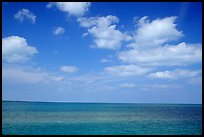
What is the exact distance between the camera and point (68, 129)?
18000 millimetres

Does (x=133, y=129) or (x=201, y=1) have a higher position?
(x=201, y=1)

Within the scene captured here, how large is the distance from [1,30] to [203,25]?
1663 mm

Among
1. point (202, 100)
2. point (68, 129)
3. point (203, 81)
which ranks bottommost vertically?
point (68, 129)

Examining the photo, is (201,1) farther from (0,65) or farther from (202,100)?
(0,65)

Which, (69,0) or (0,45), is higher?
(69,0)

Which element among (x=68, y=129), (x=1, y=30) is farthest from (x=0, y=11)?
(x=68, y=129)

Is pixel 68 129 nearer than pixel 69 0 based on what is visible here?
No

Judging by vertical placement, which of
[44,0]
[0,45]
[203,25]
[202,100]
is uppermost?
[44,0]

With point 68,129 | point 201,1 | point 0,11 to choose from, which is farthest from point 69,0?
point 68,129

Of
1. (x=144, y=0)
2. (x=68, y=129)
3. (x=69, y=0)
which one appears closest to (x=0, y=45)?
(x=69, y=0)

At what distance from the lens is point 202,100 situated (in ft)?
8.38

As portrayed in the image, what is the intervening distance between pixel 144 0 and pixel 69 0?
637 mm

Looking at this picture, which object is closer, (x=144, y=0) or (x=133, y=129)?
(x=144, y=0)

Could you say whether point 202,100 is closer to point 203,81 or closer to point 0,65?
point 203,81
